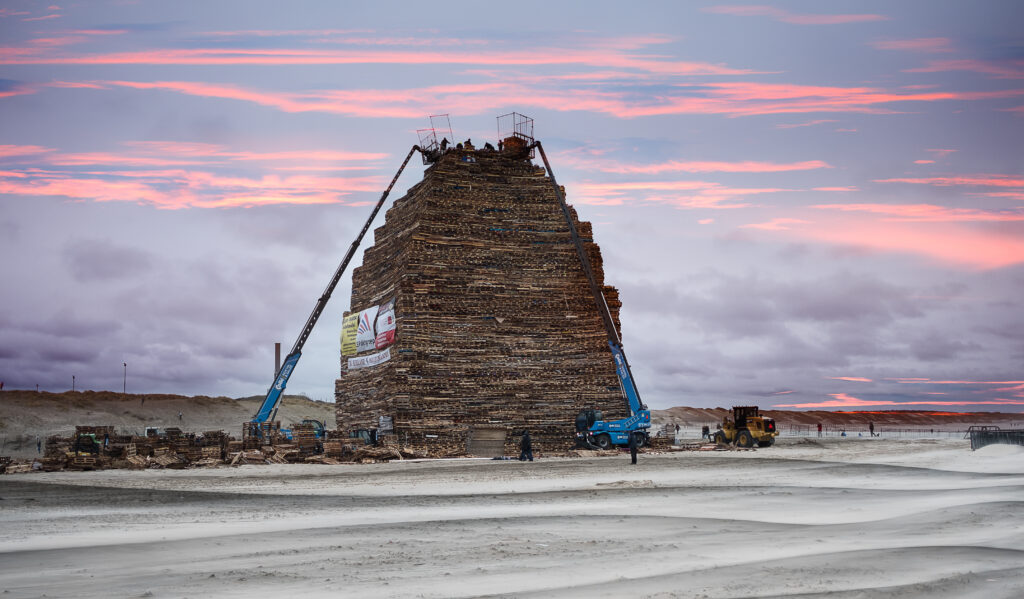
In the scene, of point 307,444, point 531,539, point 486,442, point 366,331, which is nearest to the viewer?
point 531,539

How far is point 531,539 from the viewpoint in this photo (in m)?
13.7

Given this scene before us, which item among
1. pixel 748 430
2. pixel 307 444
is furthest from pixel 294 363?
pixel 748 430

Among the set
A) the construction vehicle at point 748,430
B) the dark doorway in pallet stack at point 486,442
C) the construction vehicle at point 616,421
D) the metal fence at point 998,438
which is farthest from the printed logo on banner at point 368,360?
the metal fence at point 998,438

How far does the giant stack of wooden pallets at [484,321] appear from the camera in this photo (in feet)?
170

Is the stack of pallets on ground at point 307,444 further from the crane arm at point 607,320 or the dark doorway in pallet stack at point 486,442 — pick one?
the crane arm at point 607,320

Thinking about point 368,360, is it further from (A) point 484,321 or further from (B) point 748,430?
(B) point 748,430

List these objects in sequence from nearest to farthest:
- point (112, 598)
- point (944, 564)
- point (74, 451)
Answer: point (112, 598), point (944, 564), point (74, 451)

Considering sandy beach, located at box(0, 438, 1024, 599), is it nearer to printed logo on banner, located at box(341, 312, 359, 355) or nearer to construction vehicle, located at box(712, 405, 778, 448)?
construction vehicle, located at box(712, 405, 778, 448)

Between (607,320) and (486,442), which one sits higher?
(607,320)

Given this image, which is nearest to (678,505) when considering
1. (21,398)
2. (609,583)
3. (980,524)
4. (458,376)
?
(980,524)

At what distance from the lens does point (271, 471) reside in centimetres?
3684

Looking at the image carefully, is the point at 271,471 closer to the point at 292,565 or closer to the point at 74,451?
the point at 74,451

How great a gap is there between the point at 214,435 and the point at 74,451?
7913 millimetres

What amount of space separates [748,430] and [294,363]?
107 feet
